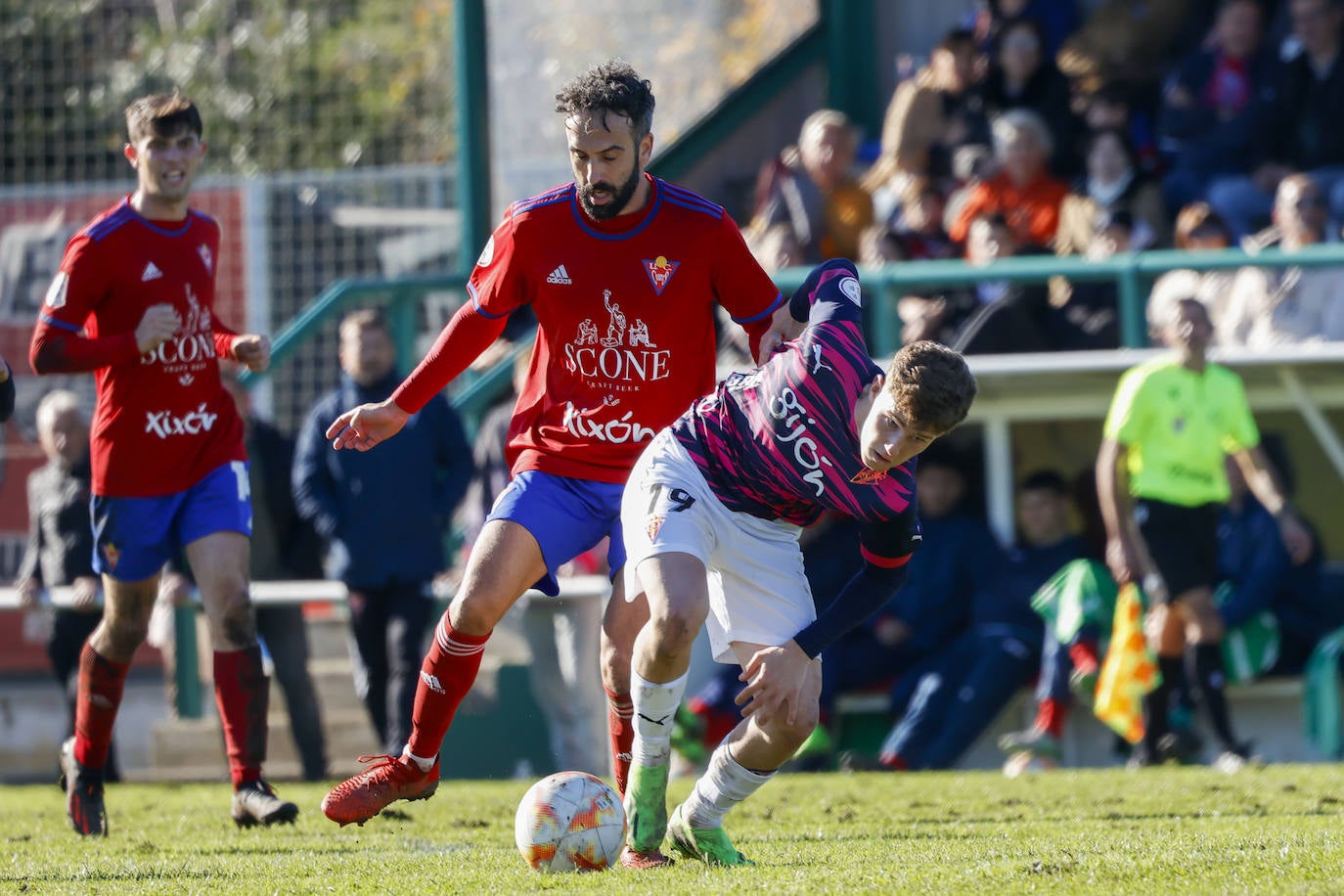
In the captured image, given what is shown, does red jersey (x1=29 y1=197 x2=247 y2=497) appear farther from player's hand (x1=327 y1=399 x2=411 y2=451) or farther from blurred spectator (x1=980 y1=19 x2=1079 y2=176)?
blurred spectator (x1=980 y1=19 x2=1079 y2=176)

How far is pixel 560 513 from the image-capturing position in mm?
5832

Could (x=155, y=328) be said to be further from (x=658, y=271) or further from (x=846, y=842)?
(x=846, y=842)

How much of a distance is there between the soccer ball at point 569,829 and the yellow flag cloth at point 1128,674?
4.52 meters

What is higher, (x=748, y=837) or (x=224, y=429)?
(x=224, y=429)

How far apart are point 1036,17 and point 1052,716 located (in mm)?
5065

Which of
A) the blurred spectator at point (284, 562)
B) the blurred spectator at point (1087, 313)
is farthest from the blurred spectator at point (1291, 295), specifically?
the blurred spectator at point (284, 562)

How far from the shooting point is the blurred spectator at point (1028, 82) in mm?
11711

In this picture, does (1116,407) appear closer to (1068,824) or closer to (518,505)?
(1068,824)

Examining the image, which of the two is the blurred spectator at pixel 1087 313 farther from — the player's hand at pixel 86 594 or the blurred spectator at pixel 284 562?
the player's hand at pixel 86 594

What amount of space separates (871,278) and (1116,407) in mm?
1667

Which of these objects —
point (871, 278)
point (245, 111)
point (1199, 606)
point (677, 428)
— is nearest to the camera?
point (677, 428)

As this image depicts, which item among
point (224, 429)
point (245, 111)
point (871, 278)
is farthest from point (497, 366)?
point (245, 111)

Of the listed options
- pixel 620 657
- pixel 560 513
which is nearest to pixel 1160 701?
pixel 620 657

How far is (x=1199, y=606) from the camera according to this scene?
9102 mm
